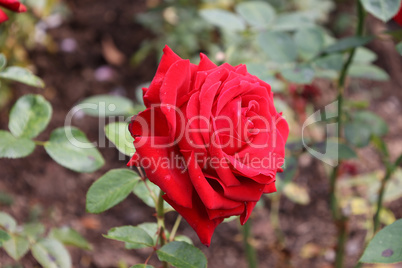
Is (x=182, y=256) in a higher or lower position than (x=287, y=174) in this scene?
higher

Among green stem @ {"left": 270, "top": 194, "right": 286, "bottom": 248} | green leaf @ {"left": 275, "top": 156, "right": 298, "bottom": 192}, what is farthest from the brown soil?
green leaf @ {"left": 275, "top": 156, "right": 298, "bottom": 192}

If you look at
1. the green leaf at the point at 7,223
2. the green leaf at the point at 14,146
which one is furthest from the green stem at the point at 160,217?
the green leaf at the point at 7,223

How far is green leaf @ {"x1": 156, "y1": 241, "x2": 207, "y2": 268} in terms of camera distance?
646mm

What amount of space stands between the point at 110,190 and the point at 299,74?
0.55 meters

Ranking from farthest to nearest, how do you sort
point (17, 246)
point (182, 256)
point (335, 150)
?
point (335, 150), point (17, 246), point (182, 256)

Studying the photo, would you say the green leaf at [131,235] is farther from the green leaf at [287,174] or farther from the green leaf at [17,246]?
the green leaf at [287,174]

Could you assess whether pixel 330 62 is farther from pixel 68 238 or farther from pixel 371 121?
pixel 68 238

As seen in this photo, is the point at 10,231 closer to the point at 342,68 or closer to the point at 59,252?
the point at 59,252

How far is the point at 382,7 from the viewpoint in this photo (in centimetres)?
84

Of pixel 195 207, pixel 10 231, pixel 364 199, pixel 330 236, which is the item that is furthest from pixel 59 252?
pixel 364 199

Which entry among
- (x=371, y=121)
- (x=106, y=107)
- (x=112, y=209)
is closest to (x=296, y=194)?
(x=371, y=121)

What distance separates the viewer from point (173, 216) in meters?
1.71

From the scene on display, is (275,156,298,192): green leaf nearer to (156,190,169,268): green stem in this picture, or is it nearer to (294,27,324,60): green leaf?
(294,27,324,60): green leaf

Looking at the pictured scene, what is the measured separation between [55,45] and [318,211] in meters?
1.59
